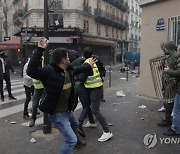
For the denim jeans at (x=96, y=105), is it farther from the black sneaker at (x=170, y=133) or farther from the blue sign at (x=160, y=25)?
the blue sign at (x=160, y=25)

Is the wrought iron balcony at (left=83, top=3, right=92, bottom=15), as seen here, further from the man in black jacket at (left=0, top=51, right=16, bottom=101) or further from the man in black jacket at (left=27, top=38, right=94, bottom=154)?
the man in black jacket at (left=27, top=38, right=94, bottom=154)

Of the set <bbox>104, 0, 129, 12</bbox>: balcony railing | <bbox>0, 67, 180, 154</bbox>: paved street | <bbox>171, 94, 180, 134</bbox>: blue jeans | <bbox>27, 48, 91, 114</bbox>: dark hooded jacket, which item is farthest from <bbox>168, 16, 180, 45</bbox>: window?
<bbox>104, 0, 129, 12</bbox>: balcony railing

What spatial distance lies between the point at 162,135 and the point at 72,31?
23.5m

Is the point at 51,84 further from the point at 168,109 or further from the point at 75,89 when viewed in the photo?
the point at 168,109

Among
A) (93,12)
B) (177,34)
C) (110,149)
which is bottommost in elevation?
(110,149)

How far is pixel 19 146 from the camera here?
192 inches

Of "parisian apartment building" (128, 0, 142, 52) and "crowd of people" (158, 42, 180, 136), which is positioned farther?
"parisian apartment building" (128, 0, 142, 52)

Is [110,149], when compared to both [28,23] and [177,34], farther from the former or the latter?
[28,23]

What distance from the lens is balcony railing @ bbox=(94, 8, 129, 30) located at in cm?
3488

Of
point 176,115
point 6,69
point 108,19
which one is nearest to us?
point 176,115

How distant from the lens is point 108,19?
38281mm

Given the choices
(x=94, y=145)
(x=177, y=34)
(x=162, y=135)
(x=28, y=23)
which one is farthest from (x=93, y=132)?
(x=28, y=23)

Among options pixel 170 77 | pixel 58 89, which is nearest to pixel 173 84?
pixel 170 77

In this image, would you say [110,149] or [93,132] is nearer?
[110,149]
